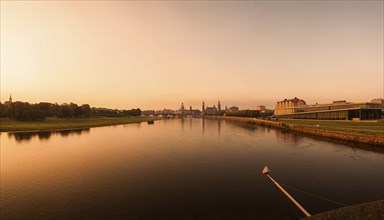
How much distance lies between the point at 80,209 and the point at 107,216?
8.69 feet

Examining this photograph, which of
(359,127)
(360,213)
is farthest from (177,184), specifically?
(359,127)

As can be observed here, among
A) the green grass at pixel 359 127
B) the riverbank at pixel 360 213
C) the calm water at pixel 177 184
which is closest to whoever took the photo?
A: the riverbank at pixel 360 213

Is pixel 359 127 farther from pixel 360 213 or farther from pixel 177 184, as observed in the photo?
pixel 360 213

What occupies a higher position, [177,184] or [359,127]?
[359,127]

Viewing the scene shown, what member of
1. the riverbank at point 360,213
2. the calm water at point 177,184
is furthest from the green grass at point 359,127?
the riverbank at point 360,213

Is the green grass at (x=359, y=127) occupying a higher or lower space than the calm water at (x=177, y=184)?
higher

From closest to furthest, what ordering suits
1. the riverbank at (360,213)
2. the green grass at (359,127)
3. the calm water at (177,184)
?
the riverbank at (360,213) → the calm water at (177,184) → the green grass at (359,127)

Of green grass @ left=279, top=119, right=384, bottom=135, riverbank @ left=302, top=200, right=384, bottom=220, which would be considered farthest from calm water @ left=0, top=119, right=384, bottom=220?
green grass @ left=279, top=119, right=384, bottom=135

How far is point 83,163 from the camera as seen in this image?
28938 mm

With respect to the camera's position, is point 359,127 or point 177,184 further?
point 359,127

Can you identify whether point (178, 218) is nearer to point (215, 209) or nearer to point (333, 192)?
point (215, 209)

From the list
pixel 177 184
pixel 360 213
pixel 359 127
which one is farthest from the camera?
pixel 359 127

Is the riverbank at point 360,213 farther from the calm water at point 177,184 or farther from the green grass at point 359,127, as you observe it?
the green grass at point 359,127

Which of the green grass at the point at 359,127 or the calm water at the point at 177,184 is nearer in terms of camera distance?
the calm water at the point at 177,184
